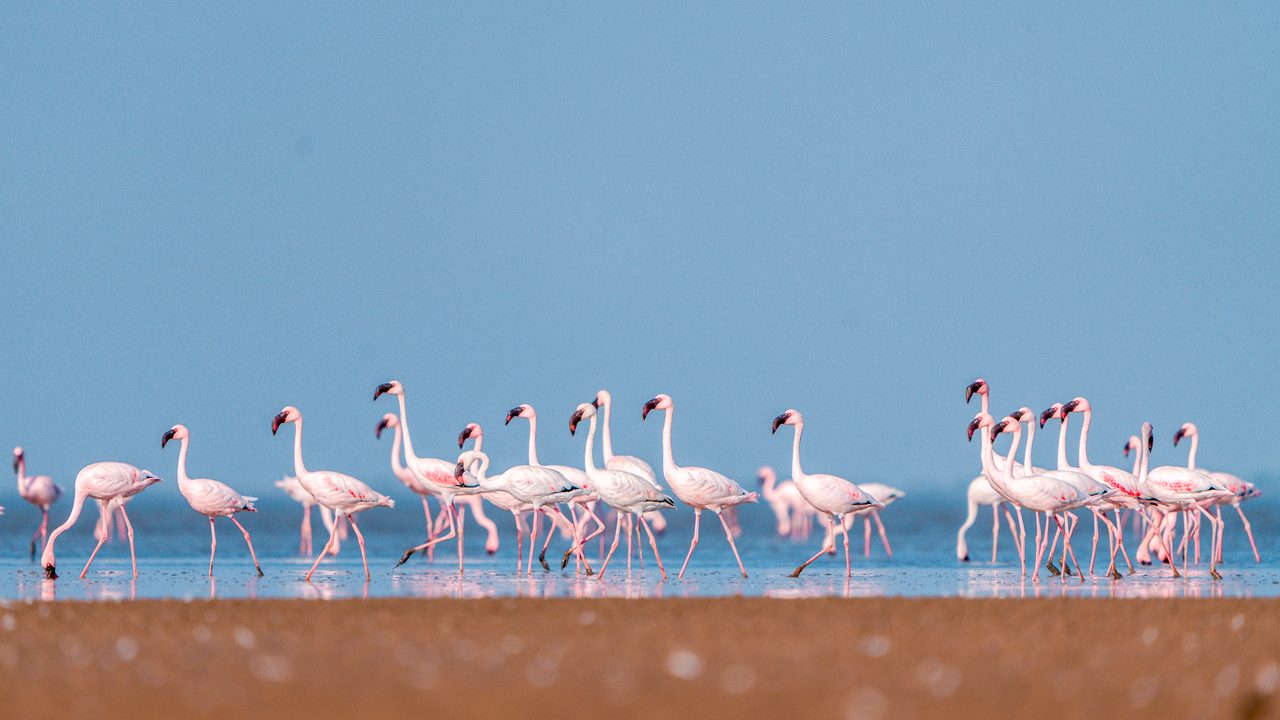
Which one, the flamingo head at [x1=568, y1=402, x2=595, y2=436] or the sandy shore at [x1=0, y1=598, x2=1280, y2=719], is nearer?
the sandy shore at [x1=0, y1=598, x2=1280, y2=719]

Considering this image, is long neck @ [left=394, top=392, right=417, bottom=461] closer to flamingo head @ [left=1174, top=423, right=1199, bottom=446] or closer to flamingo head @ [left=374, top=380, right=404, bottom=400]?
flamingo head @ [left=374, top=380, right=404, bottom=400]

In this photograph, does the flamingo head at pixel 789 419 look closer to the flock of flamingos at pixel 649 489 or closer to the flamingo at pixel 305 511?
the flock of flamingos at pixel 649 489

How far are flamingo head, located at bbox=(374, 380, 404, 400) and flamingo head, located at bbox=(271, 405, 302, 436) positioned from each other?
1754 mm

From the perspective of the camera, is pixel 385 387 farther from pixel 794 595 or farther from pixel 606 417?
pixel 794 595

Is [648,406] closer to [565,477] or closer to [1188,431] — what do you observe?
[565,477]

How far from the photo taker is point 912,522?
50.4m

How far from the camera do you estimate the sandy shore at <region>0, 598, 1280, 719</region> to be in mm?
7617

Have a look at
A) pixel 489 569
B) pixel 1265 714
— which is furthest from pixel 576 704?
pixel 489 569

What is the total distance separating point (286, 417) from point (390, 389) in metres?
1.96

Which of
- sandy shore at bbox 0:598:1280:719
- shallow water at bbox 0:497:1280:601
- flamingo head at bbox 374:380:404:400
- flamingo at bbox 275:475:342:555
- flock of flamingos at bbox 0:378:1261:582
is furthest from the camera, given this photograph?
Result: flamingo at bbox 275:475:342:555

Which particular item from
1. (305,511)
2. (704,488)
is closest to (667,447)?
(704,488)

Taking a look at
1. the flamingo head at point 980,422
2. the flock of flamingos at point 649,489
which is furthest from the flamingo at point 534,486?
the flamingo head at point 980,422

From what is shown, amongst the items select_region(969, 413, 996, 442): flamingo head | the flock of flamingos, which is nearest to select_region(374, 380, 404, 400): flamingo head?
the flock of flamingos

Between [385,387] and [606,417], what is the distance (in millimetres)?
3127
